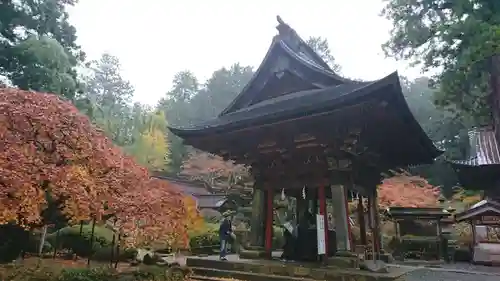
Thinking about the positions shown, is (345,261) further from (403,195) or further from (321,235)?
(403,195)

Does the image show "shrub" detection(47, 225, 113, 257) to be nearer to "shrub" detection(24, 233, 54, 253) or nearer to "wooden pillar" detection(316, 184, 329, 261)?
"shrub" detection(24, 233, 54, 253)

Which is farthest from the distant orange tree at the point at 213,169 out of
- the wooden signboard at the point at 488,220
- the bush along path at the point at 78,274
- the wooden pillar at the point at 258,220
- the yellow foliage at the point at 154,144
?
the bush along path at the point at 78,274

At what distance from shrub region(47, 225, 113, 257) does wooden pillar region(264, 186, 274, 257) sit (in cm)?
804

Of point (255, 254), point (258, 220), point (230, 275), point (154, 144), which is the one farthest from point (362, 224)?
point (154, 144)

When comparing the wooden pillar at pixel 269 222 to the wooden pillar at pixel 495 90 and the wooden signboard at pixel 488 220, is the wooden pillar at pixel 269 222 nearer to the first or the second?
the wooden signboard at pixel 488 220

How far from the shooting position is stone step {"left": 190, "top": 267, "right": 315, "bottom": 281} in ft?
27.5

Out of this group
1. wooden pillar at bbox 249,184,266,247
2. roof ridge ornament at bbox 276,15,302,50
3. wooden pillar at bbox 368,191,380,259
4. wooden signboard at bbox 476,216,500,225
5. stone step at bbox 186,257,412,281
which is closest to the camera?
stone step at bbox 186,257,412,281

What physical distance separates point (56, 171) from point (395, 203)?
19.0 m

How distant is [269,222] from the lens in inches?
394

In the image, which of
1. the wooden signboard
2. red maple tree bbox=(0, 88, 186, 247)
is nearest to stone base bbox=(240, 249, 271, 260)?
red maple tree bbox=(0, 88, 186, 247)

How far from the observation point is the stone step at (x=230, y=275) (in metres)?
8.38

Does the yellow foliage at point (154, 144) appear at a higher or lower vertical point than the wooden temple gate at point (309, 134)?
higher

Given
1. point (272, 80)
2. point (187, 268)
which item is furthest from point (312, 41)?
point (187, 268)

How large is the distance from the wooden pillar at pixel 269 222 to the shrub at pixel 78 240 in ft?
26.4
